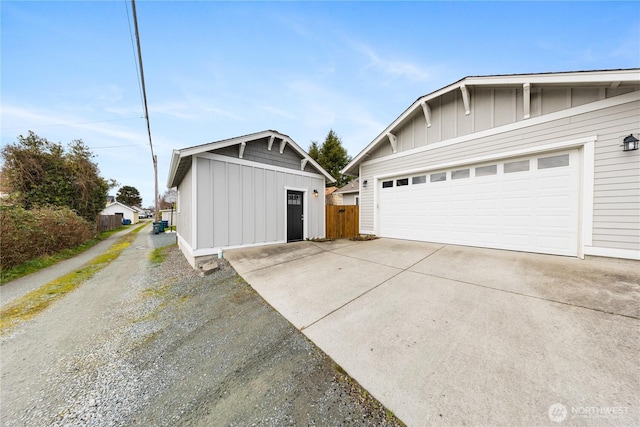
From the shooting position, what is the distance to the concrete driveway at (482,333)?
142 centimetres

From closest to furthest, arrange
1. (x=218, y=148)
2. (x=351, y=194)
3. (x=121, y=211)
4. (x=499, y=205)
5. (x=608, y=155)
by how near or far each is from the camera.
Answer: (x=608, y=155), (x=499, y=205), (x=218, y=148), (x=351, y=194), (x=121, y=211)

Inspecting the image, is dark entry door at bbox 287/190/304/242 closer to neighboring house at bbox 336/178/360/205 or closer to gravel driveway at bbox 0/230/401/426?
gravel driveway at bbox 0/230/401/426

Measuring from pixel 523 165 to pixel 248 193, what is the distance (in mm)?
7233

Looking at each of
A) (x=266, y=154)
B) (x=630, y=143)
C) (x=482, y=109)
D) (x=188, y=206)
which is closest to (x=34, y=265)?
(x=188, y=206)

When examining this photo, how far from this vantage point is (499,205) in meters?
5.24

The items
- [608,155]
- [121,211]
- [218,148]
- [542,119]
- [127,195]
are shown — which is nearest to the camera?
[608,155]

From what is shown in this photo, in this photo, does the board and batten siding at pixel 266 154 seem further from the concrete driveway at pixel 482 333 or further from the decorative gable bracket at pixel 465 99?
the decorative gable bracket at pixel 465 99

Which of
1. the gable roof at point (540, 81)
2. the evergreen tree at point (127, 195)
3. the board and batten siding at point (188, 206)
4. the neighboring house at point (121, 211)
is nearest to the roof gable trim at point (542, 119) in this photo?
the gable roof at point (540, 81)

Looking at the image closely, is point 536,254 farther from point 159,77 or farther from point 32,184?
point 32,184

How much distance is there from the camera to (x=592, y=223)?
4.14 m

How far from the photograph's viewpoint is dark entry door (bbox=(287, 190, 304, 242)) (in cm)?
745

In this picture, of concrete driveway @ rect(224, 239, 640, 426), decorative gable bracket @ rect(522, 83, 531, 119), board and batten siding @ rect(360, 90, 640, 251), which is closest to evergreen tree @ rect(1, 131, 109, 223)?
concrete driveway @ rect(224, 239, 640, 426)

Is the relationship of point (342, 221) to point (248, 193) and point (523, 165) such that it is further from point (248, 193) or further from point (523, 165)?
point (523, 165)

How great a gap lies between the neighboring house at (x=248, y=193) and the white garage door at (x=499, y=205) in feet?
11.3
